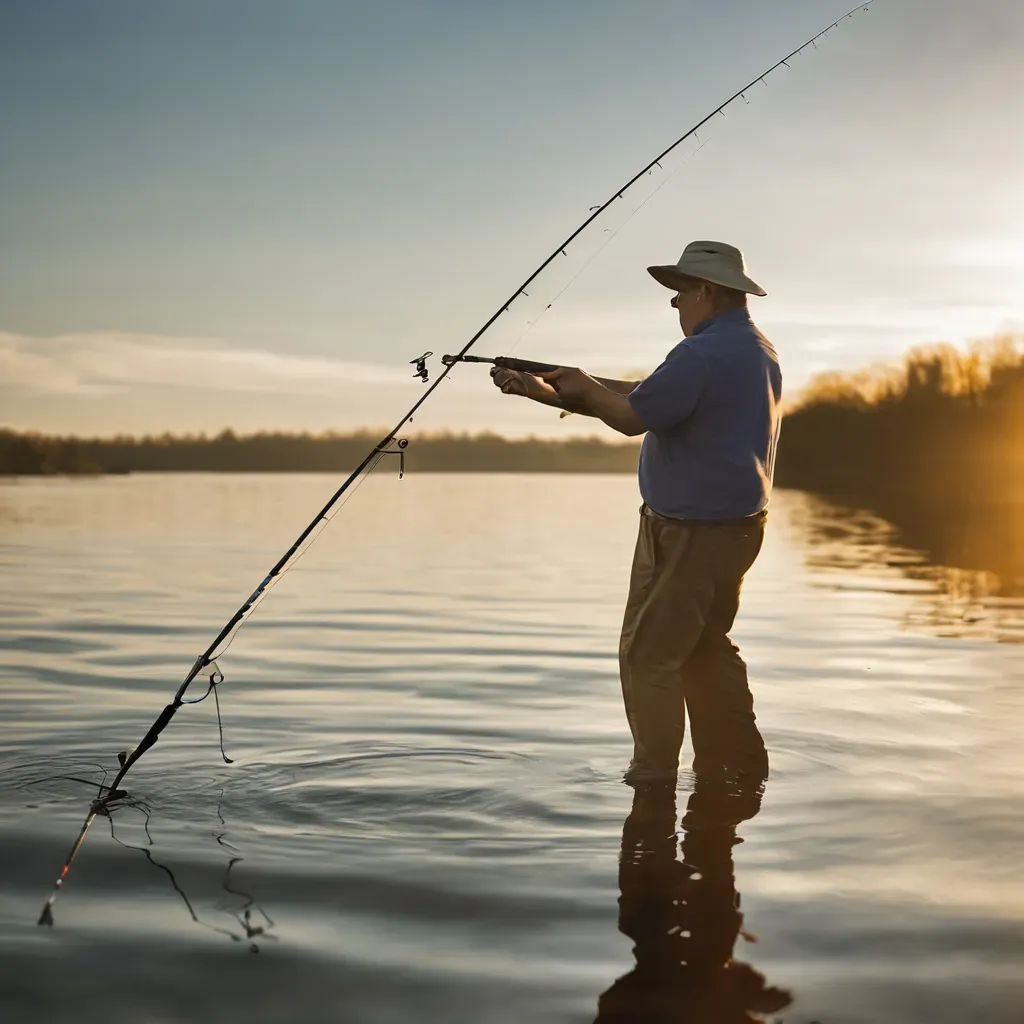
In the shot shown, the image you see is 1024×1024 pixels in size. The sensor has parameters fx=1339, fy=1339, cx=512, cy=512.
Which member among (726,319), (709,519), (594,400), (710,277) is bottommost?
(709,519)

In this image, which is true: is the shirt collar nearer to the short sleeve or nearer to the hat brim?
the hat brim

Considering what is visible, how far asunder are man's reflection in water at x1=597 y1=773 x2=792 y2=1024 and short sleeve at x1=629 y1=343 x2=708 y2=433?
64.2 inches

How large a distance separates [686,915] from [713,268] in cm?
277

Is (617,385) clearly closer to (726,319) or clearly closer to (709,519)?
(726,319)

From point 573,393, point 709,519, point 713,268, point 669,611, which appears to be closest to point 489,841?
point 669,611

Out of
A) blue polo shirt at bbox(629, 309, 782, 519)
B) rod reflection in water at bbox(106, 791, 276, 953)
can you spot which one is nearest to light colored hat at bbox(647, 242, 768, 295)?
blue polo shirt at bbox(629, 309, 782, 519)

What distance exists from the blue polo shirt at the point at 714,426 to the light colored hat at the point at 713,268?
0.16 meters

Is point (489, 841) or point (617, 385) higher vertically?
point (617, 385)

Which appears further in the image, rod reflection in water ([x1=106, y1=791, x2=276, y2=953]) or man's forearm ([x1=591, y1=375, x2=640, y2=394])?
man's forearm ([x1=591, y1=375, x2=640, y2=394])

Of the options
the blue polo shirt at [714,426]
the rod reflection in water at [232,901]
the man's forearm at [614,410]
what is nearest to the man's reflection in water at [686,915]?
the rod reflection in water at [232,901]

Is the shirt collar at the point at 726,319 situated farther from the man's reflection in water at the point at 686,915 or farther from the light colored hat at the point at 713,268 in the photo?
the man's reflection in water at the point at 686,915

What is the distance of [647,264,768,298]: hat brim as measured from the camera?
570 cm

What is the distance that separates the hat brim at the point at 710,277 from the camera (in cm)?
570

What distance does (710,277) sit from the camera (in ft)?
18.7
